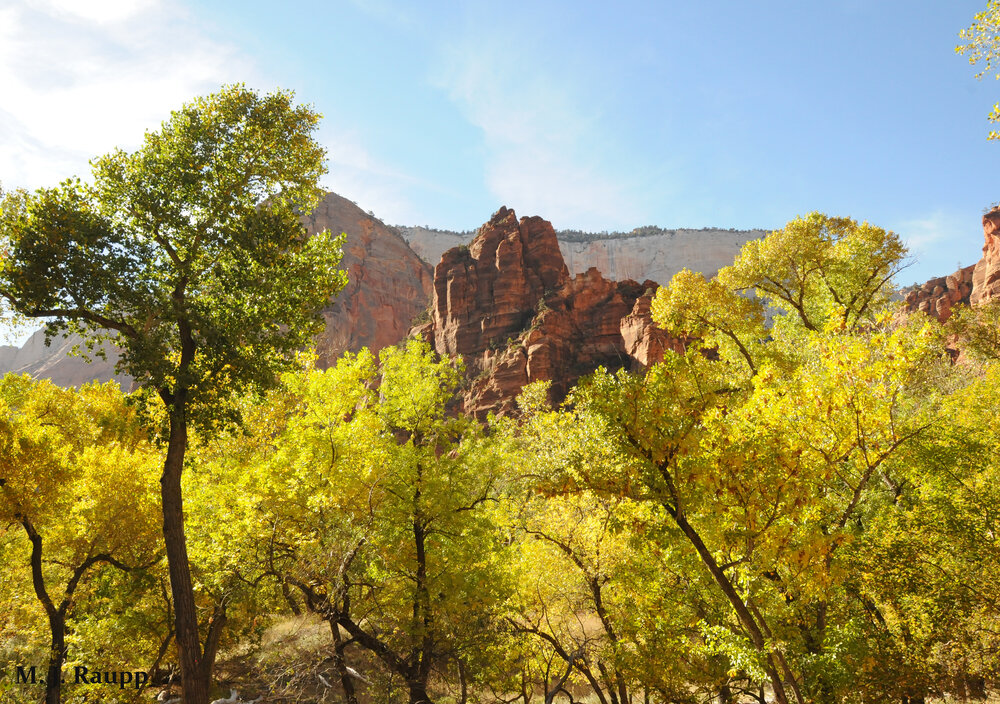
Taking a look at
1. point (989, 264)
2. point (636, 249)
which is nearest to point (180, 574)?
point (989, 264)

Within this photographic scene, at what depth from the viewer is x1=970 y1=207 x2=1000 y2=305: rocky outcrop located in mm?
63781

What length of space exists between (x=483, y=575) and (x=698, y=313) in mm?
11813

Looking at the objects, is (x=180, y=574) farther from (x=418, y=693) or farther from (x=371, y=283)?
(x=371, y=283)

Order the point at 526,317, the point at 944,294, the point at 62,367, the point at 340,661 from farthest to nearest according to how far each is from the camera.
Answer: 1. the point at 62,367
2. the point at 944,294
3. the point at 526,317
4. the point at 340,661

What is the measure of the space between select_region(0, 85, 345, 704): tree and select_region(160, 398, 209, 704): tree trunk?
1.0 inches

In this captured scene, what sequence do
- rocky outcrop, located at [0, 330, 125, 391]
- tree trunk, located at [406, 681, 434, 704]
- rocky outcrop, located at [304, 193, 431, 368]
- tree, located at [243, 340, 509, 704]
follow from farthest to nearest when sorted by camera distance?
rocky outcrop, located at [0, 330, 125, 391]
rocky outcrop, located at [304, 193, 431, 368]
tree trunk, located at [406, 681, 434, 704]
tree, located at [243, 340, 509, 704]

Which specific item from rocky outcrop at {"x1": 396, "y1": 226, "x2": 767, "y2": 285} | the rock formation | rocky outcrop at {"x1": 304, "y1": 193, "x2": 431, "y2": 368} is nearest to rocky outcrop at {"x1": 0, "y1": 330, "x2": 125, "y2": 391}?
rocky outcrop at {"x1": 304, "y1": 193, "x2": 431, "y2": 368}

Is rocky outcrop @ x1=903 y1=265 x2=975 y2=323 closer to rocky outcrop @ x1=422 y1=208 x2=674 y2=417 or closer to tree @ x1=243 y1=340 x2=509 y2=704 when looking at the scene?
rocky outcrop @ x1=422 y1=208 x2=674 y2=417

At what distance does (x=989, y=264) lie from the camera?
66625 mm

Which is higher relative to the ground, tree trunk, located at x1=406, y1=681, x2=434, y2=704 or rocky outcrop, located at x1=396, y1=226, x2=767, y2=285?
rocky outcrop, located at x1=396, y1=226, x2=767, y2=285

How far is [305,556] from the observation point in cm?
1121

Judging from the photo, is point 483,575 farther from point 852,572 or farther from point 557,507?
point 852,572

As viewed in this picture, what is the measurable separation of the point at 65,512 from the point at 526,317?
57284mm

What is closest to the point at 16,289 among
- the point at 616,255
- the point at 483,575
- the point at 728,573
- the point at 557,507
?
the point at 483,575
